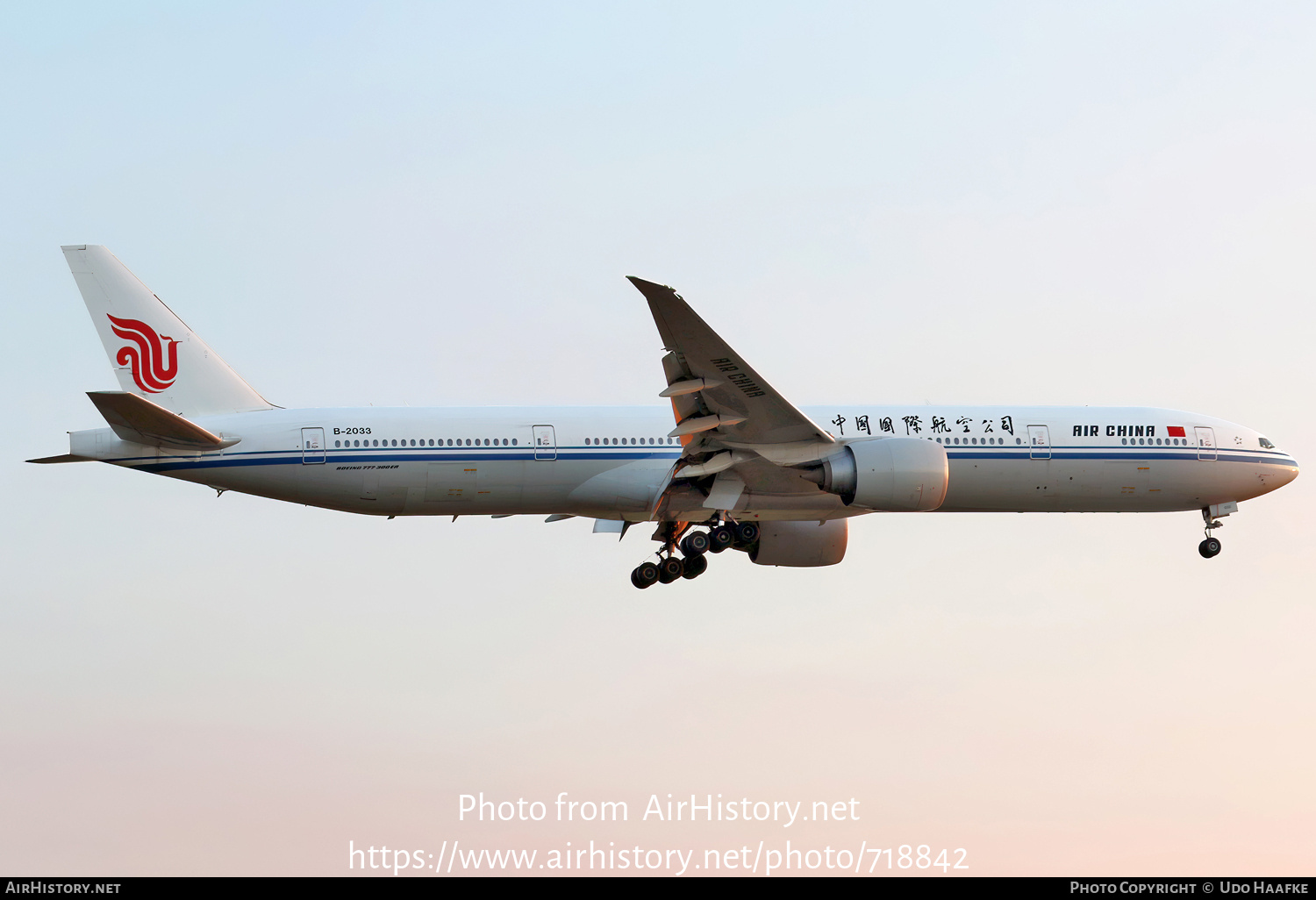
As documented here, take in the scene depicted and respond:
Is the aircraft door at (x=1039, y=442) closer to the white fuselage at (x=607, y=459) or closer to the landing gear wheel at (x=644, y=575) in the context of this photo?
the white fuselage at (x=607, y=459)

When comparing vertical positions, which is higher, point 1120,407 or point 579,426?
point 1120,407

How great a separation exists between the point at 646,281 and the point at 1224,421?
15.8 metres

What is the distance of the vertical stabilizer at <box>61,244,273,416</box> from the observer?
88.3ft

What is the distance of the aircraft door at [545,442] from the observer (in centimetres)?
2648

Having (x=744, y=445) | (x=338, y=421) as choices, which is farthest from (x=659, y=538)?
(x=338, y=421)

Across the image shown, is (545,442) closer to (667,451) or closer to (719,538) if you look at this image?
(667,451)

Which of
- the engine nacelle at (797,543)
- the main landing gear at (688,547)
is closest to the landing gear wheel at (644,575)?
the main landing gear at (688,547)

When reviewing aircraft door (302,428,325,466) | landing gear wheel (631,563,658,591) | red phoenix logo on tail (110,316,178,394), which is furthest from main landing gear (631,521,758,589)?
red phoenix logo on tail (110,316,178,394)

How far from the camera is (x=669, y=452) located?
89.1 feet

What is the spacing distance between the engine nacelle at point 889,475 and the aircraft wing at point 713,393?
1.93ft

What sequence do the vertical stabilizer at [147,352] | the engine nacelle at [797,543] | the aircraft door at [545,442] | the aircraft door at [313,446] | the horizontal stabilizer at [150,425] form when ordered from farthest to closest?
1. the engine nacelle at [797,543]
2. the vertical stabilizer at [147,352]
3. the aircraft door at [545,442]
4. the aircraft door at [313,446]
5. the horizontal stabilizer at [150,425]

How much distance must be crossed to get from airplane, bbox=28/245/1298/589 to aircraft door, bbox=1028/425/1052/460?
0.03 m

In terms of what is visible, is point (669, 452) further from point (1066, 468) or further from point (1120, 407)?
point (1120, 407)

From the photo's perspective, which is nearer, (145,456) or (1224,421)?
(145,456)
